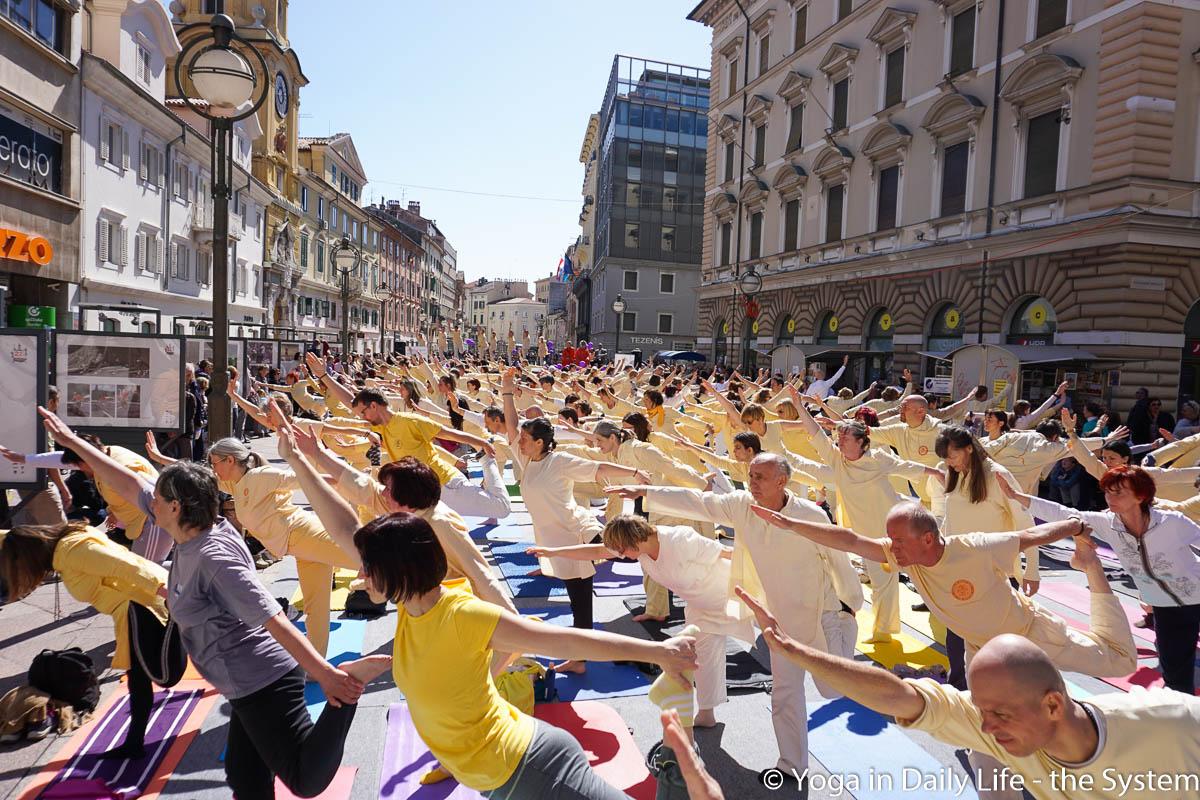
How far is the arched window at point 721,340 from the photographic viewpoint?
3928 cm

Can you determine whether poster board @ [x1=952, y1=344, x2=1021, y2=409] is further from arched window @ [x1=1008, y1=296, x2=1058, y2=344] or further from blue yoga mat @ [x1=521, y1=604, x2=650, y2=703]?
blue yoga mat @ [x1=521, y1=604, x2=650, y2=703]

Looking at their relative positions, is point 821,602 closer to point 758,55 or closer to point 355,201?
point 758,55

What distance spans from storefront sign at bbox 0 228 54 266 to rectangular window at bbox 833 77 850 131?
27.2m

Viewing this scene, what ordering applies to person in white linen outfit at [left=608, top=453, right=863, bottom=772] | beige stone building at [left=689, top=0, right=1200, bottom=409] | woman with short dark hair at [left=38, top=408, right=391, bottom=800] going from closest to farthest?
woman with short dark hair at [left=38, top=408, right=391, bottom=800]
person in white linen outfit at [left=608, top=453, right=863, bottom=772]
beige stone building at [left=689, top=0, right=1200, bottom=409]

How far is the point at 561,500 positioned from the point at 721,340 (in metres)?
34.9

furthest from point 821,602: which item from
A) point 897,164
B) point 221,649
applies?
point 897,164

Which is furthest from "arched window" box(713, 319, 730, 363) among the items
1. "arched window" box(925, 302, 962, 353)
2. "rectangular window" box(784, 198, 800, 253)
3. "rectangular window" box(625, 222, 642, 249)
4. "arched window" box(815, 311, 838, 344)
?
"rectangular window" box(625, 222, 642, 249)

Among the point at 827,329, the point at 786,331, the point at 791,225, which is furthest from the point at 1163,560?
the point at 791,225

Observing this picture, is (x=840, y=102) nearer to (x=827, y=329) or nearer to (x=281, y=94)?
(x=827, y=329)

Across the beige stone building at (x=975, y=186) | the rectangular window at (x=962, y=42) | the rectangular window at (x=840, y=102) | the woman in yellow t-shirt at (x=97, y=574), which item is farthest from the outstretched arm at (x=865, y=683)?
the rectangular window at (x=840, y=102)

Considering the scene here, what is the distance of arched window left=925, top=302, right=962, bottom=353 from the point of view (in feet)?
78.4

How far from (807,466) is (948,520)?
1680mm

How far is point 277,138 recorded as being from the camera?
40750 millimetres

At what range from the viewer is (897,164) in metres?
26.8
